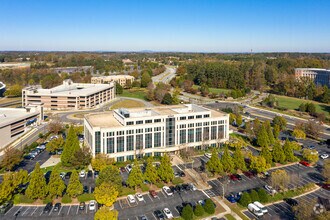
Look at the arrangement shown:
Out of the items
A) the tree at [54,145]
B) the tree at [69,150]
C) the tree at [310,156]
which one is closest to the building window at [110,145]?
the tree at [69,150]

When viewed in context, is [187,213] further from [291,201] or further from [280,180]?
[280,180]

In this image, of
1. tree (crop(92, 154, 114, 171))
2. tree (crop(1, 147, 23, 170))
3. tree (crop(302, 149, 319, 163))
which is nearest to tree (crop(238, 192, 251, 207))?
tree (crop(302, 149, 319, 163))

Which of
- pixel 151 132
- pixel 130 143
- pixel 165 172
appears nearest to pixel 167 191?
pixel 165 172

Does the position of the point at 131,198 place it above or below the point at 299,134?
below

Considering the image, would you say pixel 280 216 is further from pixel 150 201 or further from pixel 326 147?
pixel 326 147

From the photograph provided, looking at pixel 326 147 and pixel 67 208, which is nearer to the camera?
pixel 67 208

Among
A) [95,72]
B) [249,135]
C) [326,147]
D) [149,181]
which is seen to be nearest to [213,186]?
[149,181]

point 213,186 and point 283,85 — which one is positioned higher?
point 283,85

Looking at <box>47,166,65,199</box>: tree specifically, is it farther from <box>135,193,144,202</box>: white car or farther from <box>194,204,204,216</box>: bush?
<box>194,204,204,216</box>: bush
